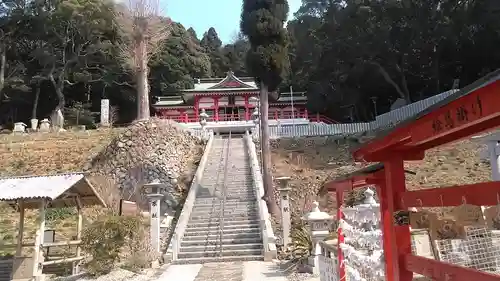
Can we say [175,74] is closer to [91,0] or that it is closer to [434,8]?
[91,0]

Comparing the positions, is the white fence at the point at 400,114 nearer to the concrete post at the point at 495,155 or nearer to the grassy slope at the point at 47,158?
the concrete post at the point at 495,155

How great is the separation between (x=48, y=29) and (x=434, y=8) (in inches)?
1197

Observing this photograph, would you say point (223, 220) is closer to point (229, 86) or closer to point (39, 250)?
point (39, 250)

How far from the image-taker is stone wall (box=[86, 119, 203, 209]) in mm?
18156

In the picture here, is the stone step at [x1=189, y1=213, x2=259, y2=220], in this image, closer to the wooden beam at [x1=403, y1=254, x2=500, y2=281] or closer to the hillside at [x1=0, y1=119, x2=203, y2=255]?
the hillside at [x1=0, y1=119, x2=203, y2=255]

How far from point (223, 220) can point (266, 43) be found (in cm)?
645

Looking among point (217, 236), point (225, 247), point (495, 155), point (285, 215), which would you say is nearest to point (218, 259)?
point (225, 247)

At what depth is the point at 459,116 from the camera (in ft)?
6.99

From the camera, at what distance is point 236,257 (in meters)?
11.9

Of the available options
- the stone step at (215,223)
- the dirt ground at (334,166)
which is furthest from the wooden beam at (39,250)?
the dirt ground at (334,166)

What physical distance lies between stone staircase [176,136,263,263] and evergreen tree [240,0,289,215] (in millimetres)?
1503

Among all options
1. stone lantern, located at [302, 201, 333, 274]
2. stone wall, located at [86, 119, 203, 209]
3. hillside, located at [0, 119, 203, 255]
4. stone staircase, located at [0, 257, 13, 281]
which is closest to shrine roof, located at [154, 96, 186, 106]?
hillside, located at [0, 119, 203, 255]

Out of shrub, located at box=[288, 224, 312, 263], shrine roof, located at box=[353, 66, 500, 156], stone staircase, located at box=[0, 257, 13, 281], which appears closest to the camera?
shrine roof, located at box=[353, 66, 500, 156]

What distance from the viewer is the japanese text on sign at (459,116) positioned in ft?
6.42
